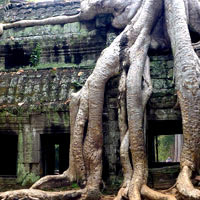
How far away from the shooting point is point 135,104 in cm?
452

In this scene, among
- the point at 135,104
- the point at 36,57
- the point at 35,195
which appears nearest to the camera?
the point at 35,195

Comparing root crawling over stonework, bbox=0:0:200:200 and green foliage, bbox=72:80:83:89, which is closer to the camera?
root crawling over stonework, bbox=0:0:200:200

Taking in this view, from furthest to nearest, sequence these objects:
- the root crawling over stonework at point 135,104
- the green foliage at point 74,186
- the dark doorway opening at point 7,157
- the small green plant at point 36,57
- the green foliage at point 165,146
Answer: the green foliage at point 165,146
the dark doorway opening at point 7,157
the small green plant at point 36,57
the green foliage at point 74,186
the root crawling over stonework at point 135,104

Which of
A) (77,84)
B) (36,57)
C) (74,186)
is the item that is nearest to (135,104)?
(77,84)

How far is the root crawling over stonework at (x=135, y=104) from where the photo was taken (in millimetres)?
4234

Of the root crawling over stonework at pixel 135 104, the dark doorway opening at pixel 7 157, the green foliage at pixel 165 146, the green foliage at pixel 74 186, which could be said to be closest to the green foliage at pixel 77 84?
the root crawling over stonework at pixel 135 104

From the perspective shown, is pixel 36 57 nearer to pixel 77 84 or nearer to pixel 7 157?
pixel 77 84

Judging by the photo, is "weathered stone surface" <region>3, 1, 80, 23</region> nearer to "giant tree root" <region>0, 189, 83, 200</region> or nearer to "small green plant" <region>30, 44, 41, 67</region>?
"small green plant" <region>30, 44, 41, 67</region>

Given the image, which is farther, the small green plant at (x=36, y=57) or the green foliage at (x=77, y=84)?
the small green plant at (x=36, y=57)

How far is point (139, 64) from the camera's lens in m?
4.82

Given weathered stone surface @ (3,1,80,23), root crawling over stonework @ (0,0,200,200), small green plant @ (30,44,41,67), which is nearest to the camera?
root crawling over stonework @ (0,0,200,200)

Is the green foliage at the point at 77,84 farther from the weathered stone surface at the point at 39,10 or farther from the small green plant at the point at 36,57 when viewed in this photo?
the weathered stone surface at the point at 39,10

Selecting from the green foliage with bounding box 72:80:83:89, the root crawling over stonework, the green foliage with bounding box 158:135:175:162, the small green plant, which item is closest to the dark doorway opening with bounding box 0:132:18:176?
the small green plant

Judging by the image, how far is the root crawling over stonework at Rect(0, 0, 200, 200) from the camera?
4.23m
